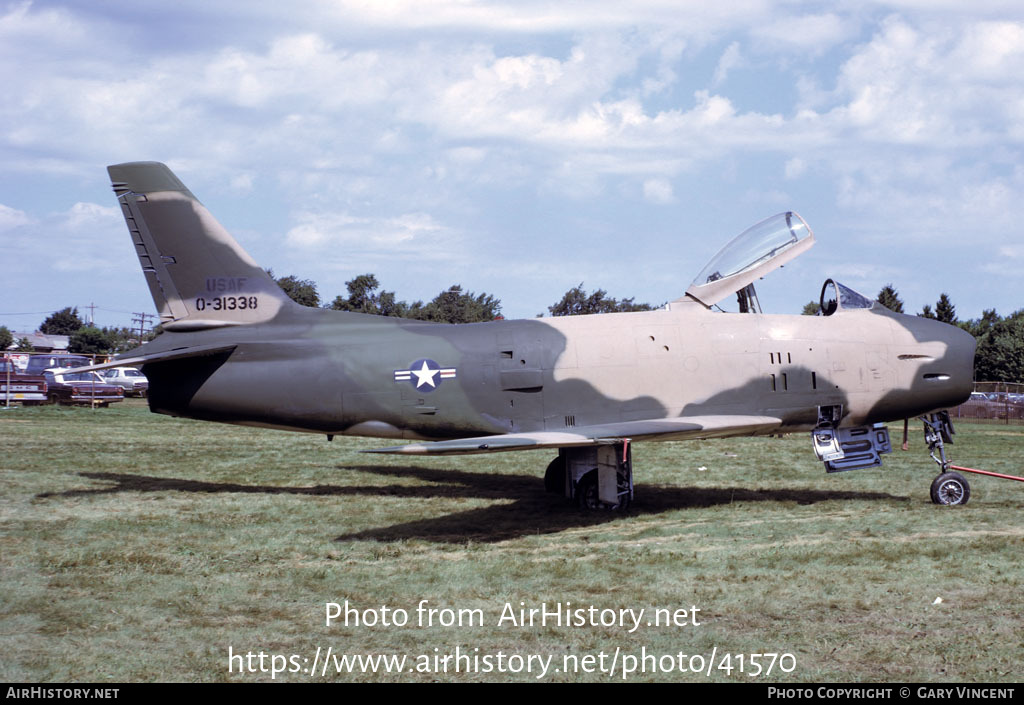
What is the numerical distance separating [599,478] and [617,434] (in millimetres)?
1538

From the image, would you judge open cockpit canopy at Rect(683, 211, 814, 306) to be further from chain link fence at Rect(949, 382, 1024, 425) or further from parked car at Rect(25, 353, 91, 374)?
parked car at Rect(25, 353, 91, 374)

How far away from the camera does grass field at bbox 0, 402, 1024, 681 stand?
6133 millimetres

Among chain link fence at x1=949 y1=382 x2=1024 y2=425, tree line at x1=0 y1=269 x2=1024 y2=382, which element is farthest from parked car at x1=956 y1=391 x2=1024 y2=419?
tree line at x1=0 y1=269 x2=1024 y2=382

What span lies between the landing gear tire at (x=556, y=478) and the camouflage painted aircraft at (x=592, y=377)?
119 cm

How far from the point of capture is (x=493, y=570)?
28.6ft

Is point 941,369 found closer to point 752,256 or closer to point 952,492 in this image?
point 952,492

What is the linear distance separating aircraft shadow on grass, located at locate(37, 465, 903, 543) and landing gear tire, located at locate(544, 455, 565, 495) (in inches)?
7.7

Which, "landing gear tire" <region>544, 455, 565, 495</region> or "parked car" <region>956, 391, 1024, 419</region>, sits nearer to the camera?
"landing gear tire" <region>544, 455, 565, 495</region>

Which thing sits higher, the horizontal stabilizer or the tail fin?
the tail fin

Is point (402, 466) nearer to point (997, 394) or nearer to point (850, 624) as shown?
point (850, 624)

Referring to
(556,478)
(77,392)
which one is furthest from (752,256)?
(77,392)
